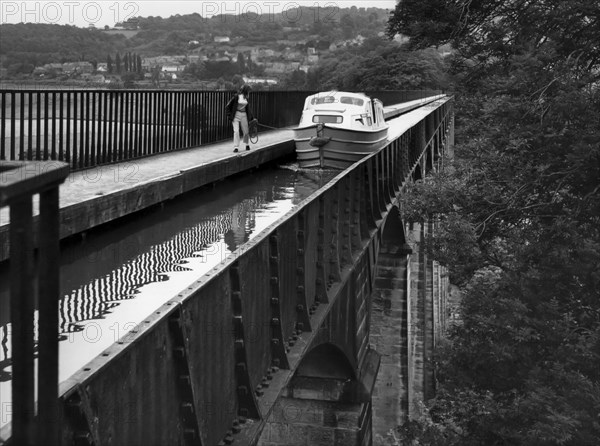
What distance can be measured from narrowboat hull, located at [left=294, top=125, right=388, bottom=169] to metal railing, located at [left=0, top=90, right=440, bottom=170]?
98.1 inches

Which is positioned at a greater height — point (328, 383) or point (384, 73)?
point (384, 73)

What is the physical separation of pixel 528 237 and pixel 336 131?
7.65 metres

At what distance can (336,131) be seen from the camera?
2192 cm

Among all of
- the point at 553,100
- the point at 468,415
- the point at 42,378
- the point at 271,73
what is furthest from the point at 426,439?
the point at 271,73

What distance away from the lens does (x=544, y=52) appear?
1455 cm

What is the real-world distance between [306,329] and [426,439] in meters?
9.89

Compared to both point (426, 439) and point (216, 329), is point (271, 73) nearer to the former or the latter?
point (426, 439)

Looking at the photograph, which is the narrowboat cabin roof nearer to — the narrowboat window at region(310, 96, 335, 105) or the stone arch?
the narrowboat window at region(310, 96, 335, 105)

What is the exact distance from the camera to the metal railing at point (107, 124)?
13.2m

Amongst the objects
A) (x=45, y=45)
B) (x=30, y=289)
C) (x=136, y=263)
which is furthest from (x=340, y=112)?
(x=30, y=289)

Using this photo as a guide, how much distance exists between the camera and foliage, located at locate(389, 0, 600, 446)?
502 inches

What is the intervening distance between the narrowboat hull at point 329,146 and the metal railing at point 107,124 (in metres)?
2.49

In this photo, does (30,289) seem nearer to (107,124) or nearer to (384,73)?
(107,124)

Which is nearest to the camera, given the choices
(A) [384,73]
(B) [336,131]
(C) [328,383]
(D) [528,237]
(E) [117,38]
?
(D) [528,237]
